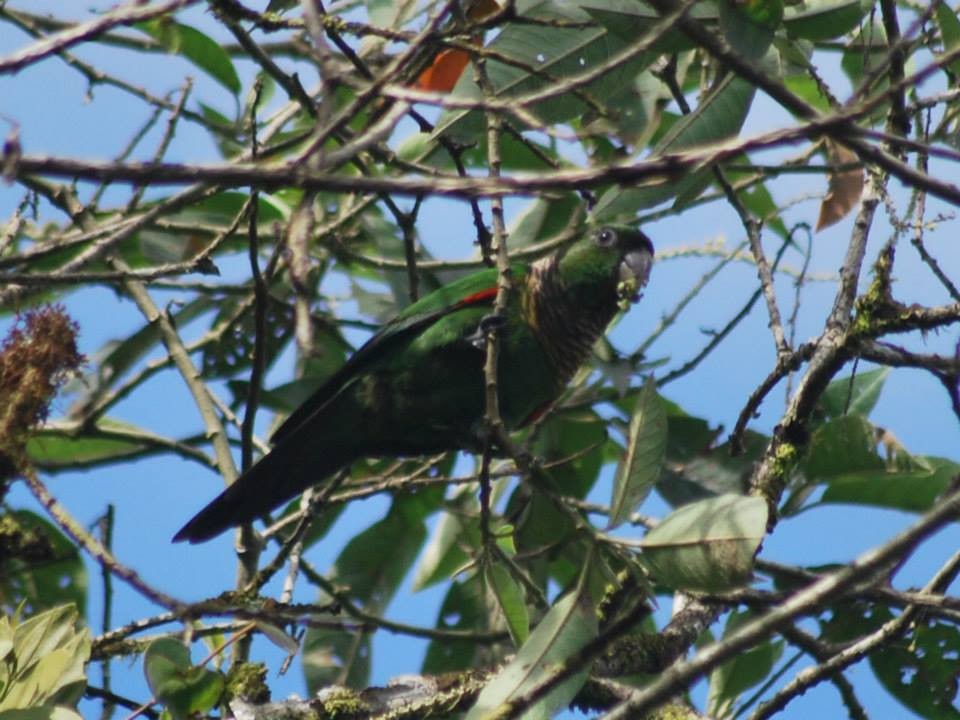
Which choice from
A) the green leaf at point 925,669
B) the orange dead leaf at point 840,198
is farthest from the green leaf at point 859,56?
the green leaf at point 925,669

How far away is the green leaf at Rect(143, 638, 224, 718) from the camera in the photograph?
2559mm

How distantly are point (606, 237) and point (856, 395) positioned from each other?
1162 millimetres

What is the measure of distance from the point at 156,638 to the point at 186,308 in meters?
2.91

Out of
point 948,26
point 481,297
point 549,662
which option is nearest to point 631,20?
point 948,26

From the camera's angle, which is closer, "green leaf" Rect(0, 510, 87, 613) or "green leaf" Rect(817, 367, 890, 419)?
"green leaf" Rect(817, 367, 890, 419)

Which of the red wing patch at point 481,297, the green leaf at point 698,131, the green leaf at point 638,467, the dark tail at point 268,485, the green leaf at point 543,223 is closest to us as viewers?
the green leaf at point 638,467

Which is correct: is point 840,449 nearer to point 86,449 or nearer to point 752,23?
point 752,23

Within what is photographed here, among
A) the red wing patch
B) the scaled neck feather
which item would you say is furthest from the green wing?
the scaled neck feather

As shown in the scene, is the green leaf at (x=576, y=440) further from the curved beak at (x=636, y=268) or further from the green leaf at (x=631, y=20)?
the green leaf at (x=631, y=20)

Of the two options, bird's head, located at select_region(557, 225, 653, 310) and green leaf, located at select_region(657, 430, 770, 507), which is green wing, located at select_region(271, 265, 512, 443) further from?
green leaf, located at select_region(657, 430, 770, 507)

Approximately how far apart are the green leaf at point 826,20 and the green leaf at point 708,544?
4.96ft

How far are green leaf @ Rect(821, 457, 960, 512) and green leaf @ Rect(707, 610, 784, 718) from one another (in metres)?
0.48

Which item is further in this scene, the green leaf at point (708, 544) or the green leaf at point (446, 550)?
the green leaf at point (446, 550)

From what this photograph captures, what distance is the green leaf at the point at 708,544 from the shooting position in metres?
2.55
